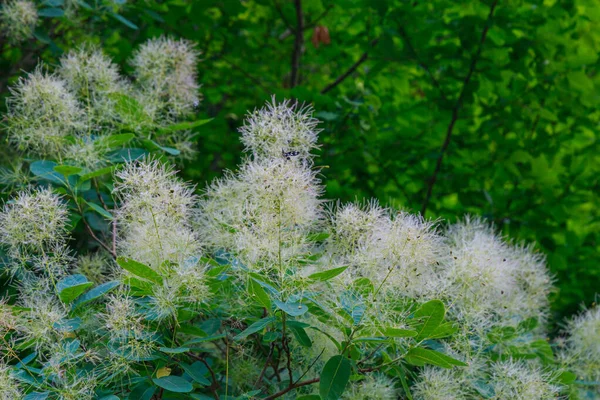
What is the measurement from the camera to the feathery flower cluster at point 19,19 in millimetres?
3090

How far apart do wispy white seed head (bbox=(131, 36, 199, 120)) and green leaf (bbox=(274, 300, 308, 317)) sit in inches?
51.9

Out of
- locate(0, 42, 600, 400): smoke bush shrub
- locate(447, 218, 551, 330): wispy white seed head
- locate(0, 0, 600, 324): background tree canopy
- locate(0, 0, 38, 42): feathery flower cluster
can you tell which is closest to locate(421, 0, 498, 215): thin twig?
locate(0, 0, 600, 324): background tree canopy

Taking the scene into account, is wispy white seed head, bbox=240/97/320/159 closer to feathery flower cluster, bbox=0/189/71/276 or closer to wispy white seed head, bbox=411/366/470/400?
feathery flower cluster, bbox=0/189/71/276

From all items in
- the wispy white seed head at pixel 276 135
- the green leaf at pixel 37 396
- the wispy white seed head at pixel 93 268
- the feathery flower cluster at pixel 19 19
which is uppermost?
the feathery flower cluster at pixel 19 19

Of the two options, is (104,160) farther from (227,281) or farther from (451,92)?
(451,92)

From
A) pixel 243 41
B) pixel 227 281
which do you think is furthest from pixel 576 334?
pixel 243 41

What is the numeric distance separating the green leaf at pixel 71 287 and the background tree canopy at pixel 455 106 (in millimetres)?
1644

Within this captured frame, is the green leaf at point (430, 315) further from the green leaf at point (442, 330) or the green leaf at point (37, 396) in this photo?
the green leaf at point (37, 396)

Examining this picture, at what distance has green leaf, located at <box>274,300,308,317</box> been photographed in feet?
5.41

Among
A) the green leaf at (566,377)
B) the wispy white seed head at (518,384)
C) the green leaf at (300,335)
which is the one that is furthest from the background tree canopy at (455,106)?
the green leaf at (300,335)

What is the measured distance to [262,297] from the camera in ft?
Result: 5.51

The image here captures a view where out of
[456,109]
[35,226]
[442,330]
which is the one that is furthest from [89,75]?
[456,109]

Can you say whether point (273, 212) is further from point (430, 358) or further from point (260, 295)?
point (430, 358)

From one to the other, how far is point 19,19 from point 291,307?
2.21 meters
